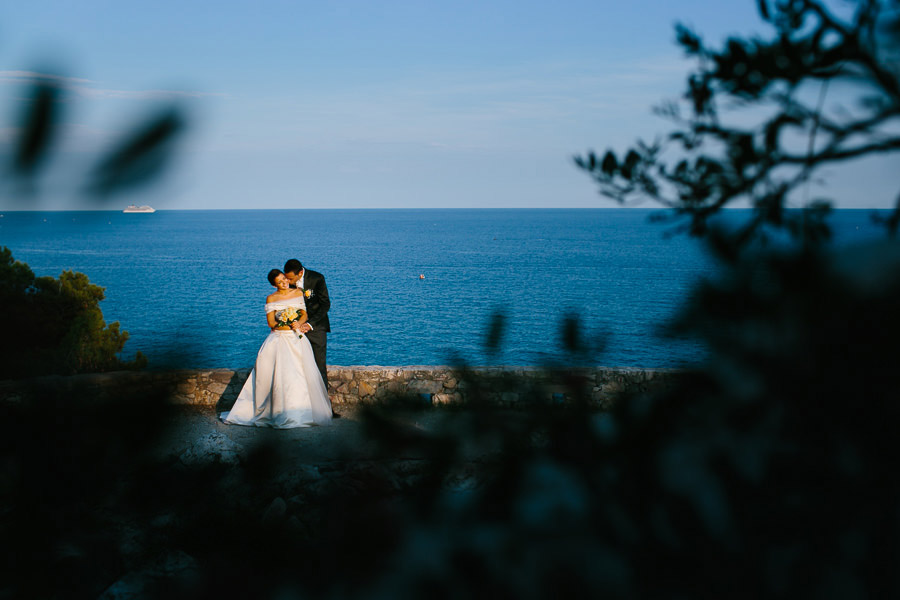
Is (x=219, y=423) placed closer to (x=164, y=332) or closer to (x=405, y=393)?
(x=164, y=332)

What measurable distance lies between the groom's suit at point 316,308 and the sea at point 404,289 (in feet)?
5.18

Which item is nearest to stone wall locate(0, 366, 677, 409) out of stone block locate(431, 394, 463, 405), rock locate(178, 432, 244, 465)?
stone block locate(431, 394, 463, 405)

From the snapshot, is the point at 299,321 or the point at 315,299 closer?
the point at 299,321

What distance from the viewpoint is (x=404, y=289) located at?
210 ft

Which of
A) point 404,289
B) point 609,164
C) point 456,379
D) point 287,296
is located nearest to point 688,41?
point 609,164

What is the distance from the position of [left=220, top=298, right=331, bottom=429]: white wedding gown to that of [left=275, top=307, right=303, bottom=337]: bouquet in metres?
0.06

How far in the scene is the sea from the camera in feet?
3.60

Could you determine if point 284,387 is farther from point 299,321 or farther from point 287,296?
point 287,296

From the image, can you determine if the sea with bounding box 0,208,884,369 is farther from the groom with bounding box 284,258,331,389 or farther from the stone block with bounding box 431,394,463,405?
the groom with bounding box 284,258,331,389

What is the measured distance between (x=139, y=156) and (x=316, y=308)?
8608 millimetres

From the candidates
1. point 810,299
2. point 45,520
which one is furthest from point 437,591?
point 45,520

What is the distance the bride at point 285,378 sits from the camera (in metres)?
9.33

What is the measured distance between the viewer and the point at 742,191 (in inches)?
56.8

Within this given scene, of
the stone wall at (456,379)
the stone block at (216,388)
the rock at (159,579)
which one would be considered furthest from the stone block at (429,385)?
the rock at (159,579)
